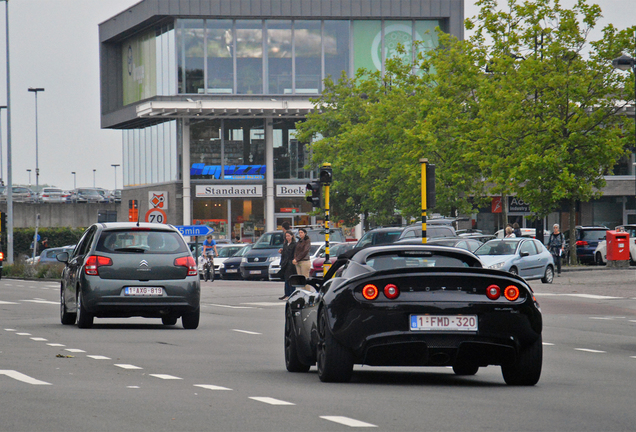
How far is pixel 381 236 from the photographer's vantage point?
35.0 metres

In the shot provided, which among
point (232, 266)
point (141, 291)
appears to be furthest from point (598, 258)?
point (141, 291)

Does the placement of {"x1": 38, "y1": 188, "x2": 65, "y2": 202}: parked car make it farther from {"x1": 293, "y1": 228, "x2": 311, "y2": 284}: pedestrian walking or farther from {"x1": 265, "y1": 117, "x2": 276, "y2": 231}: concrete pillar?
{"x1": 293, "y1": 228, "x2": 311, "y2": 284}: pedestrian walking

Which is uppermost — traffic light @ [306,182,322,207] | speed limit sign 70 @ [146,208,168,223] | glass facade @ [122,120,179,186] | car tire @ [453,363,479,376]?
glass facade @ [122,120,179,186]

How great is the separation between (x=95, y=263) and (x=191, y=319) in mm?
1647

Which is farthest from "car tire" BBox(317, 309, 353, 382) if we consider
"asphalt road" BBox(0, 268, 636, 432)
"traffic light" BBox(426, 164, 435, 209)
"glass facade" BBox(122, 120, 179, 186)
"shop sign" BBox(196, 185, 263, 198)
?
"glass facade" BBox(122, 120, 179, 186)

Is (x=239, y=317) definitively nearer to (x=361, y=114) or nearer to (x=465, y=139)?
(x=465, y=139)

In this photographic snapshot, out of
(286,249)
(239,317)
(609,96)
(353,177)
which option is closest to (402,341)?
(239,317)

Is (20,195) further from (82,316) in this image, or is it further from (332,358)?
(332,358)

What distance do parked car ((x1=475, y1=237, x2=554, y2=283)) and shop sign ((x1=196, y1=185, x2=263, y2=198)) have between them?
32256 mm

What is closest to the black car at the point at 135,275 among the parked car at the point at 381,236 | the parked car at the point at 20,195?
the parked car at the point at 381,236

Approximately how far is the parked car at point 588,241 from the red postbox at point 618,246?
152 inches

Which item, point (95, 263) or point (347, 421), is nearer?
point (347, 421)

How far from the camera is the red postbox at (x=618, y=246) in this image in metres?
41.8

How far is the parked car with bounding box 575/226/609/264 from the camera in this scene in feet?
151
